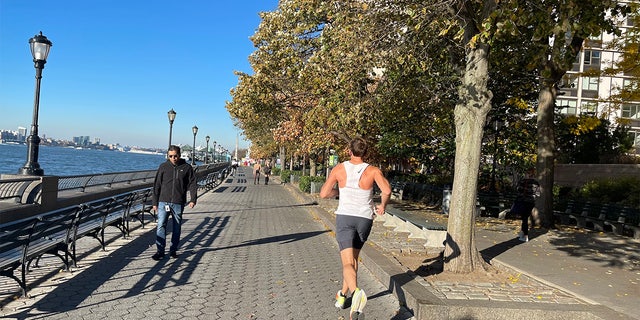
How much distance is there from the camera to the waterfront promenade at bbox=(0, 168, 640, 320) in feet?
16.6

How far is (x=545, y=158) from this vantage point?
13.5 m

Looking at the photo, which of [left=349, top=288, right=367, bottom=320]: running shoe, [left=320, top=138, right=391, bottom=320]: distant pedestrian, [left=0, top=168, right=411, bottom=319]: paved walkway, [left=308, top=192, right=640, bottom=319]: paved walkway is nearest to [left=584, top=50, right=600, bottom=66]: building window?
[left=308, top=192, right=640, bottom=319]: paved walkway

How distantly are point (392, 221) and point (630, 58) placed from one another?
1080cm

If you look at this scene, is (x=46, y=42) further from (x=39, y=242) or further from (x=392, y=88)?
(x=392, y=88)

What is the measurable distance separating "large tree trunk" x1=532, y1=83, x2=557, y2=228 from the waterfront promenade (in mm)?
3240

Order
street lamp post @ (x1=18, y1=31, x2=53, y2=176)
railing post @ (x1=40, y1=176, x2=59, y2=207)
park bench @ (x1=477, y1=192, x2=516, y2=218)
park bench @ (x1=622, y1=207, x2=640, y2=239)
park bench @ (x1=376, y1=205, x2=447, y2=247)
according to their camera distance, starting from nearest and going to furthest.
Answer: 1. park bench @ (x1=376, y1=205, x2=447, y2=247)
2. railing post @ (x1=40, y1=176, x2=59, y2=207)
3. street lamp post @ (x1=18, y1=31, x2=53, y2=176)
4. park bench @ (x1=622, y1=207, x2=640, y2=239)
5. park bench @ (x1=477, y1=192, x2=516, y2=218)

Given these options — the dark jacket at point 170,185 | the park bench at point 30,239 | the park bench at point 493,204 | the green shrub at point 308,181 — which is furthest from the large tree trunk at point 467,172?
the green shrub at point 308,181

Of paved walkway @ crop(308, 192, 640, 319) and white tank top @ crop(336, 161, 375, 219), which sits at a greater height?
white tank top @ crop(336, 161, 375, 219)

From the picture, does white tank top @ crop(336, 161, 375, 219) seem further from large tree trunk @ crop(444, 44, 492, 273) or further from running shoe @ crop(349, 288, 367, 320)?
large tree trunk @ crop(444, 44, 492, 273)

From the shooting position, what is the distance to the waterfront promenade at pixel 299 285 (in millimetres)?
5059

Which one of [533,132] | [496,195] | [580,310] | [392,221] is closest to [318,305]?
[580,310]

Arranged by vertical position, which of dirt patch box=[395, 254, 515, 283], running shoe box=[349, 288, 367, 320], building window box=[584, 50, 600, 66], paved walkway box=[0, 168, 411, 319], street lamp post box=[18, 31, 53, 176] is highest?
building window box=[584, 50, 600, 66]

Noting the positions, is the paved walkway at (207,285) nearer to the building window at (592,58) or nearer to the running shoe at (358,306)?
the running shoe at (358,306)

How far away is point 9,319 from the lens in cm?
450
